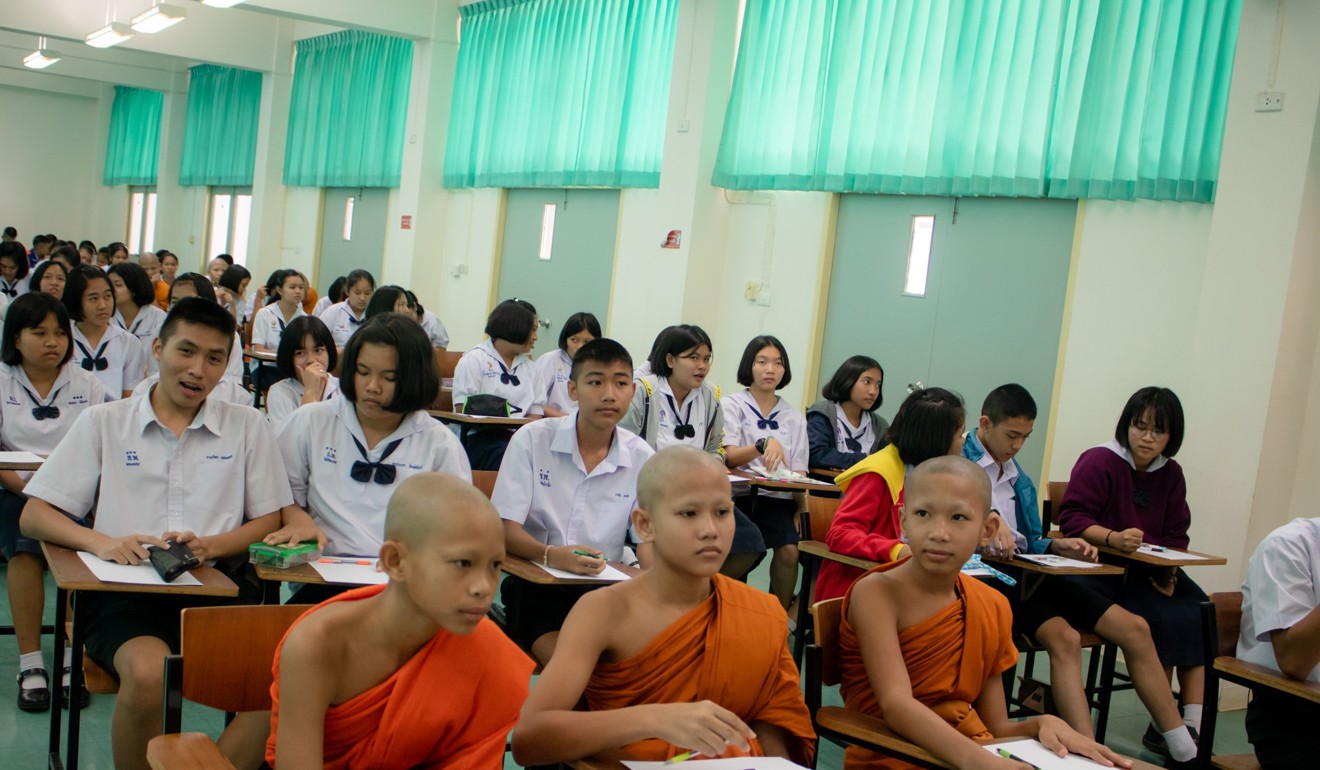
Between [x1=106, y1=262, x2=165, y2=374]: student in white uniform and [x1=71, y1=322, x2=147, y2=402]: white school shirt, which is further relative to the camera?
[x1=106, y1=262, x2=165, y2=374]: student in white uniform

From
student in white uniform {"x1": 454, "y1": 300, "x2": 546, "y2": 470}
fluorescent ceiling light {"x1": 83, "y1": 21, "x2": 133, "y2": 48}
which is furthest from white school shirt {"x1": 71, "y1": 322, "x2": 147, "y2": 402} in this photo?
fluorescent ceiling light {"x1": 83, "y1": 21, "x2": 133, "y2": 48}

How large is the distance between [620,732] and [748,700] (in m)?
0.35

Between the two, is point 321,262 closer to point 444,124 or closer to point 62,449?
point 444,124

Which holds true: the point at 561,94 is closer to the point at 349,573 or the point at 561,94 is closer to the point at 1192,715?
the point at 1192,715

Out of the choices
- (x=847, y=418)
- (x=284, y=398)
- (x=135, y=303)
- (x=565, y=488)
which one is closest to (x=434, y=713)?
(x=565, y=488)

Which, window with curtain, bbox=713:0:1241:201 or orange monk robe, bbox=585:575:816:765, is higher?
window with curtain, bbox=713:0:1241:201

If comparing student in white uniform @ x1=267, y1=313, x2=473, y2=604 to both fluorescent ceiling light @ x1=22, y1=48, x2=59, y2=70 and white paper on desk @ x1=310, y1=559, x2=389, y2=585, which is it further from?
fluorescent ceiling light @ x1=22, y1=48, x2=59, y2=70

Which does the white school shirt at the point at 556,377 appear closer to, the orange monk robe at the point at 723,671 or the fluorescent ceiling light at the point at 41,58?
the orange monk robe at the point at 723,671

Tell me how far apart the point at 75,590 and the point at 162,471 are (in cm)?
44

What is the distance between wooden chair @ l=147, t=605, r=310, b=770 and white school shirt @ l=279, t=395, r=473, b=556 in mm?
1007

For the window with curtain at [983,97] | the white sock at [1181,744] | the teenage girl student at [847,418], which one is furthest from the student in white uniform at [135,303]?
the white sock at [1181,744]

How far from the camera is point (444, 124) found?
11.5 meters

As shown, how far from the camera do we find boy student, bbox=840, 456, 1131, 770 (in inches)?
97.8

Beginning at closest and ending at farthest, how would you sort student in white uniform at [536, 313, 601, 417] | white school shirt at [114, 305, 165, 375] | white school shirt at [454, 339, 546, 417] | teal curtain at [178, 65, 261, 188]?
white school shirt at [114, 305, 165, 375] → white school shirt at [454, 339, 546, 417] → student in white uniform at [536, 313, 601, 417] → teal curtain at [178, 65, 261, 188]
